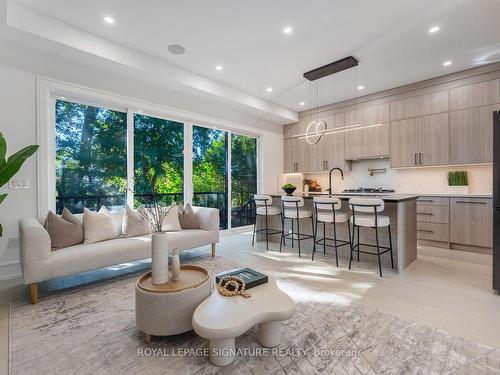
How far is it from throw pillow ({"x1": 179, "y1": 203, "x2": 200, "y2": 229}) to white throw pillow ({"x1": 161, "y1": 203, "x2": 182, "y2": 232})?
82 mm

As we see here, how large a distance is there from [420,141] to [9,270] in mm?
6791

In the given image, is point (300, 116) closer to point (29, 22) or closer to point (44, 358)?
point (29, 22)

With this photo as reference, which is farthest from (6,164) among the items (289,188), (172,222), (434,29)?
(434,29)

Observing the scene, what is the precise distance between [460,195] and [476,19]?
2618 millimetres

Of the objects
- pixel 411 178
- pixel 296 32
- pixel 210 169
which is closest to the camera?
pixel 296 32

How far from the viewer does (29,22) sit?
2.95 m

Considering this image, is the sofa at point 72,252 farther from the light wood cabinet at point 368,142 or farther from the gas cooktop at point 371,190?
the light wood cabinet at point 368,142

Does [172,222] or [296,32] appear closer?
[296,32]

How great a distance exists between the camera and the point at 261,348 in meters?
1.84

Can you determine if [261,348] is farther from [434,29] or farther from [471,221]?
[471,221]

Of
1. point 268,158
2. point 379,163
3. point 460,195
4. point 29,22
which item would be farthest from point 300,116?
point 29,22

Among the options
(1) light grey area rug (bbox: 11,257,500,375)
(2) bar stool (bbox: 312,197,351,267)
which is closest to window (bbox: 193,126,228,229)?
(2) bar stool (bbox: 312,197,351,267)

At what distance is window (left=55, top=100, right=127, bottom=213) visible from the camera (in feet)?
12.4

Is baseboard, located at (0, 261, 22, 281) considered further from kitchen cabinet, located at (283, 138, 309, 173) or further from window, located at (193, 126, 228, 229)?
kitchen cabinet, located at (283, 138, 309, 173)
